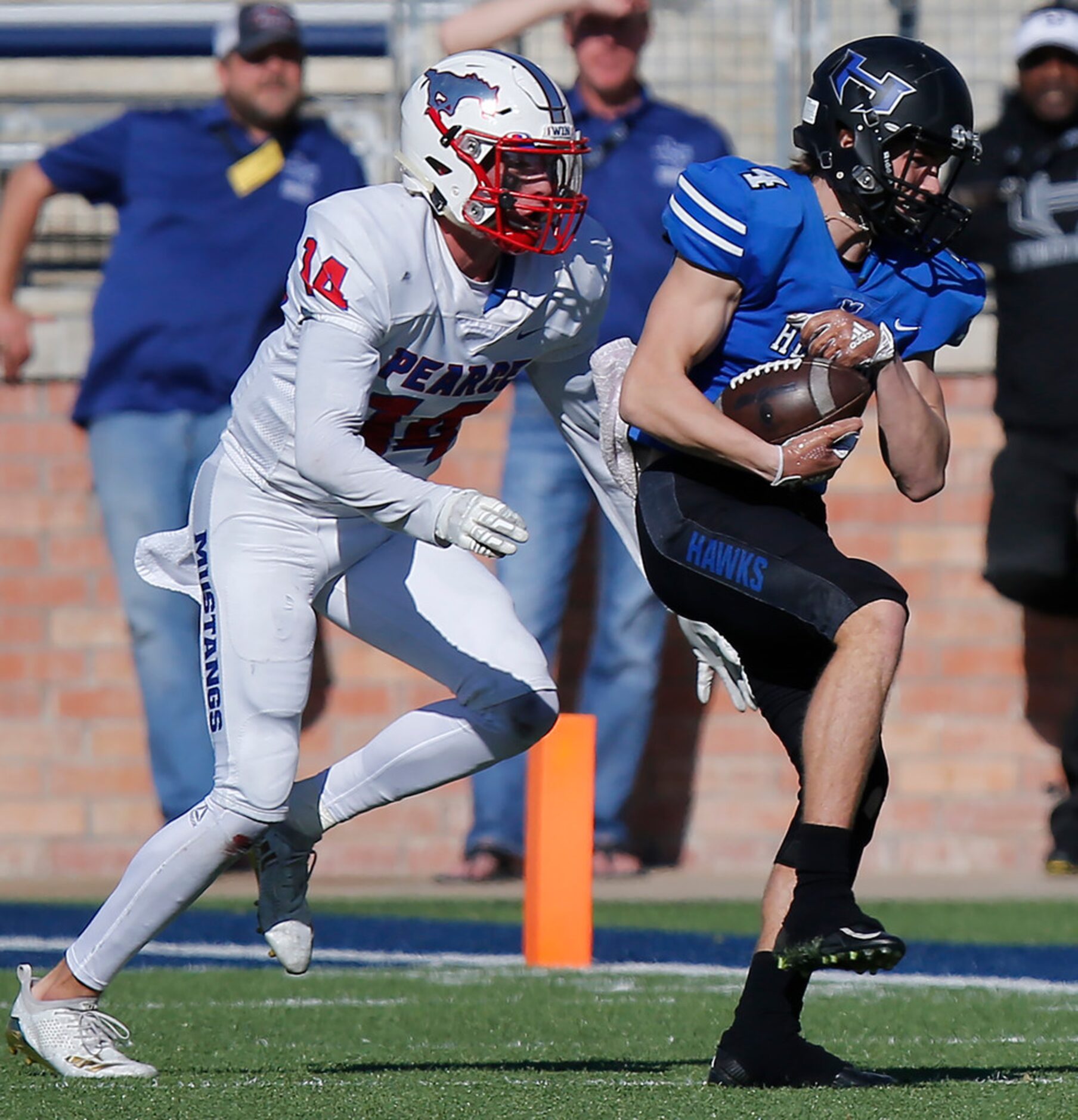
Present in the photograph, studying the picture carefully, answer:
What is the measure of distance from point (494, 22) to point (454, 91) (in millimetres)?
3641

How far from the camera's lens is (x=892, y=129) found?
3959mm

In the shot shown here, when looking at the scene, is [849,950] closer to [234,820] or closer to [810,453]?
[810,453]

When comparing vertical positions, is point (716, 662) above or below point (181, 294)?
above

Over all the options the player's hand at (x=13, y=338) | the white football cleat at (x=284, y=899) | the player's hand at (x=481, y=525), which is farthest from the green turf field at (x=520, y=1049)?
the player's hand at (x=13, y=338)

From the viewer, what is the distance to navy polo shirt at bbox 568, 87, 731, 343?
7.53 meters

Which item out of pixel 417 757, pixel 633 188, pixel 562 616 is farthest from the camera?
pixel 562 616

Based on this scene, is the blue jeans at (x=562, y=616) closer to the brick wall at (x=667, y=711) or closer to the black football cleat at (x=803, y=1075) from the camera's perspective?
the brick wall at (x=667, y=711)

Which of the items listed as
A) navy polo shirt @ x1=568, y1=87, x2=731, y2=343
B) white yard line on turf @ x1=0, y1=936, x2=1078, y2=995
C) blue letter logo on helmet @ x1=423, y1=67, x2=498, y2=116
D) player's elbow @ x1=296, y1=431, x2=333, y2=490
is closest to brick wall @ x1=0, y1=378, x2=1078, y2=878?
navy polo shirt @ x1=568, y1=87, x2=731, y2=343

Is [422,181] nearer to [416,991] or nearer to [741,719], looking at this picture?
[416,991]

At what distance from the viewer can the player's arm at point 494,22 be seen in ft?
25.5

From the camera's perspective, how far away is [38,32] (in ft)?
30.3

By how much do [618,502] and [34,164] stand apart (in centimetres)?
412

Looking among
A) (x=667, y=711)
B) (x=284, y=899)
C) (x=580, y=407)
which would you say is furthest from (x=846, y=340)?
(x=667, y=711)

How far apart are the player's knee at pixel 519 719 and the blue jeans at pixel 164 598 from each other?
347 cm
